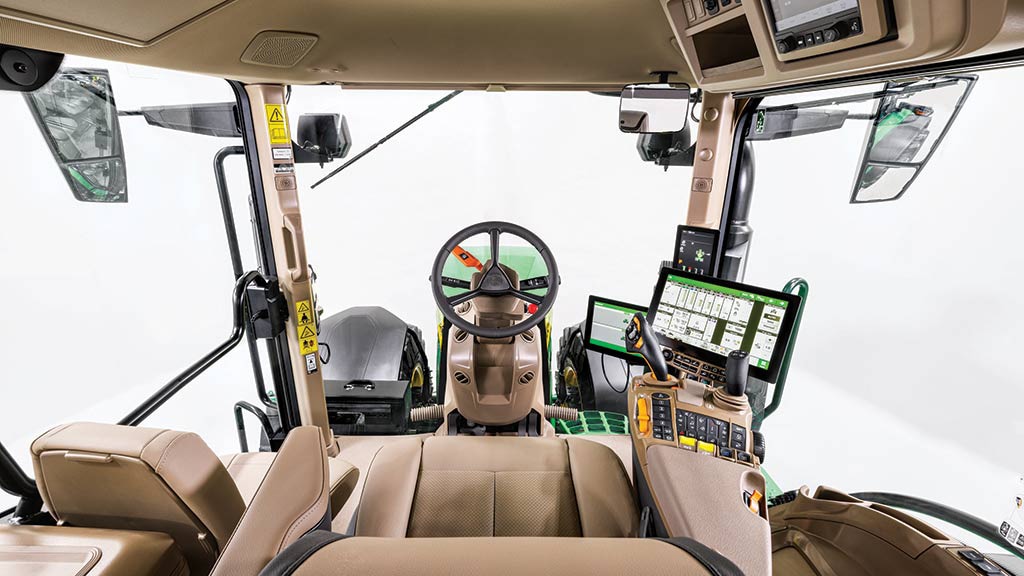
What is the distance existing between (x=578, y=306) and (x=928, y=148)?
12.7ft

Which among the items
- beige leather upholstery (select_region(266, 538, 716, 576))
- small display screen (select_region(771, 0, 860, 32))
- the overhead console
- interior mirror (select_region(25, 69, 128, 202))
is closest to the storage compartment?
the overhead console

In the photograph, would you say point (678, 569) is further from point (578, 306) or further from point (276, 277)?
point (578, 306)

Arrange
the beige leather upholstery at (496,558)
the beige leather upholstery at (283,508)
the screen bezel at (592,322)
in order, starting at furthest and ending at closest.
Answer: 1. the screen bezel at (592,322)
2. the beige leather upholstery at (283,508)
3. the beige leather upholstery at (496,558)

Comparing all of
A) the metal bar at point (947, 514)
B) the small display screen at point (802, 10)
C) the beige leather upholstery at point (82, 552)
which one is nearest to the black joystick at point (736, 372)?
the metal bar at point (947, 514)

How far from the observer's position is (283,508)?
33.3 inches

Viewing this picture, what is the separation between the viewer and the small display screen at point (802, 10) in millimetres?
906

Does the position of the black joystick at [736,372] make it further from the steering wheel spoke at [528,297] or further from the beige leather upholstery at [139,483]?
the beige leather upholstery at [139,483]

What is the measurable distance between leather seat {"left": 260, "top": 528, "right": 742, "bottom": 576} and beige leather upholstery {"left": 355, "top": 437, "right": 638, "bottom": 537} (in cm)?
75

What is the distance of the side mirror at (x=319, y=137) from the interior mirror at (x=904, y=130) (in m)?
2.29

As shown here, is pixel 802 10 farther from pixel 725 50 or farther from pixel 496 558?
pixel 496 558

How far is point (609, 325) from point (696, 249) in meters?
0.63

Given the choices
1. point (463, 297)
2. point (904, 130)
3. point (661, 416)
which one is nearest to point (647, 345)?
point (661, 416)

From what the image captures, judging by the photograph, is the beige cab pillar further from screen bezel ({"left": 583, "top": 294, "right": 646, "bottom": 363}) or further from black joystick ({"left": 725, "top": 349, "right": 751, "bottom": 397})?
black joystick ({"left": 725, "top": 349, "right": 751, "bottom": 397})

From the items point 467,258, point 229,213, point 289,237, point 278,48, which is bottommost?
point 467,258
